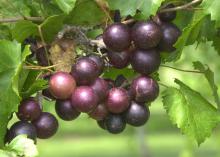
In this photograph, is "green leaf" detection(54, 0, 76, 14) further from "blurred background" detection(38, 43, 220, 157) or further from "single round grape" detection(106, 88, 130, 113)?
"blurred background" detection(38, 43, 220, 157)

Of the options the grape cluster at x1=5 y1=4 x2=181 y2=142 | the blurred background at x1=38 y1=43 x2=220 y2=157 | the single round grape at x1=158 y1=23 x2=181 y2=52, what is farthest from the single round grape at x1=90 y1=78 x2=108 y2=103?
the blurred background at x1=38 y1=43 x2=220 y2=157

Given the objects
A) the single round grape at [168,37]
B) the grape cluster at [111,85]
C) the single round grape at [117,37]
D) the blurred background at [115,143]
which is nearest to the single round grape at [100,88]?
the grape cluster at [111,85]

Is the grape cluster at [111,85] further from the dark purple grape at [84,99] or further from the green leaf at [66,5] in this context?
the green leaf at [66,5]

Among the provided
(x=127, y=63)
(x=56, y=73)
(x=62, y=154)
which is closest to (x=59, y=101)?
(x=56, y=73)

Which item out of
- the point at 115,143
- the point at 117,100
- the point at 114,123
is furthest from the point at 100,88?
the point at 115,143

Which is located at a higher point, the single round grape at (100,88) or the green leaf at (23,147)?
the single round grape at (100,88)

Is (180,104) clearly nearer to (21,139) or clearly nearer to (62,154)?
(21,139)
